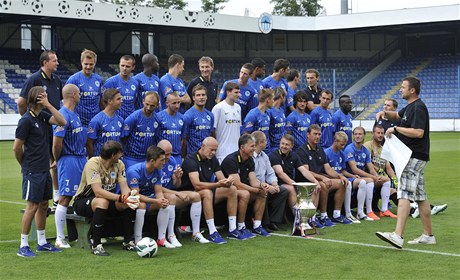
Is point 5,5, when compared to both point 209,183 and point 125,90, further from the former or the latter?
point 209,183

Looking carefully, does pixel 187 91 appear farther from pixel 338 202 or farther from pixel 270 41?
pixel 270 41

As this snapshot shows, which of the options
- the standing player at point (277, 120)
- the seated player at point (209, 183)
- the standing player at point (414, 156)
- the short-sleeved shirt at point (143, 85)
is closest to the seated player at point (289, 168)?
the standing player at point (277, 120)

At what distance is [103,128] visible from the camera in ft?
29.6

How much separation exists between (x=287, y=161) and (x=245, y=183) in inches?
38.3

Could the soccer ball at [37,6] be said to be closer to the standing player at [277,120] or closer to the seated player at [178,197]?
the standing player at [277,120]

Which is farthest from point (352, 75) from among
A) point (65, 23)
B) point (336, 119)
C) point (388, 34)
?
point (336, 119)

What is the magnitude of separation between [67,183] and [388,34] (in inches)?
1649

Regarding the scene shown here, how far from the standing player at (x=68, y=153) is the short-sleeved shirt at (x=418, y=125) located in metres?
4.00

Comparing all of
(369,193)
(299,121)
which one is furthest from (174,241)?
(369,193)

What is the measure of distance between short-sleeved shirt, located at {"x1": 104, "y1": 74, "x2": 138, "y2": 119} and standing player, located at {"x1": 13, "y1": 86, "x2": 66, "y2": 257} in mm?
1794

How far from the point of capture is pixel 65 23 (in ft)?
131

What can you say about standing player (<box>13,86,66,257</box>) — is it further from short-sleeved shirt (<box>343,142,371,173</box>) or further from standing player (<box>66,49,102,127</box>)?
short-sleeved shirt (<box>343,142,371,173</box>)

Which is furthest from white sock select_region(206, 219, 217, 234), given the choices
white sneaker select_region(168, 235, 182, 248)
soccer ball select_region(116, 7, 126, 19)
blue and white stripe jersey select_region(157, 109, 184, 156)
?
soccer ball select_region(116, 7, 126, 19)

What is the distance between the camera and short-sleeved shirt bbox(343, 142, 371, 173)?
1152 cm
